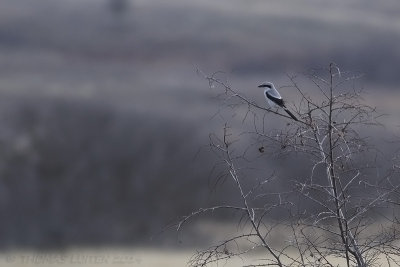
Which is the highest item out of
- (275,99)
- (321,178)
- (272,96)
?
(272,96)

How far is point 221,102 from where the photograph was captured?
539 cm

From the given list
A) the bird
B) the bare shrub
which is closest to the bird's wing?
the bird

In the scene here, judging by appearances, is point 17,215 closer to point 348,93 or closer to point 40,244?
point 40,244

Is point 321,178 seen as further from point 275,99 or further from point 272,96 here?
point 272,96

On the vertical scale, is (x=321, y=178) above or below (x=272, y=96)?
below

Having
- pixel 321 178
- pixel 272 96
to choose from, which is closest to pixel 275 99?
pixel 272 96

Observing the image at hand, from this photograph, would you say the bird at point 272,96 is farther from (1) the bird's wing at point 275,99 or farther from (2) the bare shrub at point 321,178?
(2) the bare shrub at point 321,178

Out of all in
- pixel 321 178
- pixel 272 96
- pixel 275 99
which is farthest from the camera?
pixel 272 96

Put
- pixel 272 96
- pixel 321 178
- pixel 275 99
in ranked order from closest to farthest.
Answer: pixel 321 178 → pixel 275 99 → pixel 272 96

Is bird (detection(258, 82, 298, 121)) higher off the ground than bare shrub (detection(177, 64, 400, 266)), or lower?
higher

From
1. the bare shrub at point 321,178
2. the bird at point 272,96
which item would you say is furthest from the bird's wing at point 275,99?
the bare shrub at point 321,178

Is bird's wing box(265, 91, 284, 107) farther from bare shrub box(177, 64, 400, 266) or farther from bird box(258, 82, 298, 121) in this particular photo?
bare shrub box(177, 64, 400, 266)

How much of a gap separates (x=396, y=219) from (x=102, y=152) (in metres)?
12.4

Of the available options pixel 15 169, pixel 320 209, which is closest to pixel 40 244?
pixel 15 169
